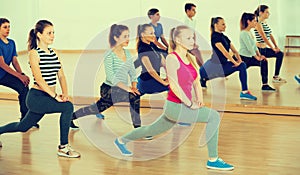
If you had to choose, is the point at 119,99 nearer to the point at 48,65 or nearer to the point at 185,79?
the point at 48,65

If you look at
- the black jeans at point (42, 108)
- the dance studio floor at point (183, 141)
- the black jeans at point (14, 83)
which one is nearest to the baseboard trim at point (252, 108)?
the dance studio floor at point (183, 141)

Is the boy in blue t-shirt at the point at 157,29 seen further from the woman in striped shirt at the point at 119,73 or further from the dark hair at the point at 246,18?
the woman in striped shirt at the point at 119,73

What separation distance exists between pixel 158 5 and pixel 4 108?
94.6 inches

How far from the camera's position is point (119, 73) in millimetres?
5902

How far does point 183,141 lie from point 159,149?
1.41 feet

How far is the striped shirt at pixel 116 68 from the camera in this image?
5.86 m

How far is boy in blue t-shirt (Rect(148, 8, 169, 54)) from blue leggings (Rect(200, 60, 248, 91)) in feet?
2.20

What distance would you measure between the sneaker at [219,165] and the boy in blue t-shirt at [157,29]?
2.34m

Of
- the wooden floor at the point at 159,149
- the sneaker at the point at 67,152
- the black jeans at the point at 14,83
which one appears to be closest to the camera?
the wooden floor at the point at 159,149

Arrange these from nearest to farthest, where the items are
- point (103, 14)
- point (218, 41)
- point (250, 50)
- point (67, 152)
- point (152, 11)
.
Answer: point (67, 152) < point (218, 41) < point (250, 50) < point (152, 11) < point (103, 14)

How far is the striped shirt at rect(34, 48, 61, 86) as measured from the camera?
5.41 m

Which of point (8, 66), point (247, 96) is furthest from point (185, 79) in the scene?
point (247, 96)

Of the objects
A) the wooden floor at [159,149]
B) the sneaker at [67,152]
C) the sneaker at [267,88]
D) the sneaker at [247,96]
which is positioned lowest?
the wooden floor at [159,149]

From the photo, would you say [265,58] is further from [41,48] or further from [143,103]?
[41,48]
